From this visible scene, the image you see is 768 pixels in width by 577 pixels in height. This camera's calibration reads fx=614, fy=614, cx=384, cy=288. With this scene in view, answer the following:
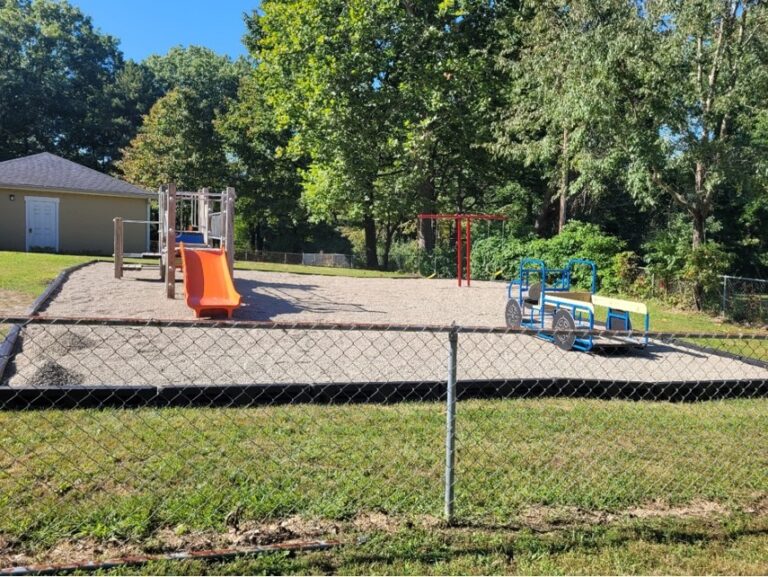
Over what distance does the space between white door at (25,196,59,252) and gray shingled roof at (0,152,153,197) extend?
671 millimetres

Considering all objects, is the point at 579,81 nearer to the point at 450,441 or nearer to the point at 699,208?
the point at 699,208

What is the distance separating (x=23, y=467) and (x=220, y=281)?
7.48 metres

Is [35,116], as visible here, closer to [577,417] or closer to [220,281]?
[220,281]

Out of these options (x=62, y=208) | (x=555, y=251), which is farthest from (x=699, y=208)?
(x=62, y=208)

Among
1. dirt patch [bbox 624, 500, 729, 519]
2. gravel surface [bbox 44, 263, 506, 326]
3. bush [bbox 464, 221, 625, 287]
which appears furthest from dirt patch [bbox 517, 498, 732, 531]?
bush [bbox 464, 221, 625, 287]

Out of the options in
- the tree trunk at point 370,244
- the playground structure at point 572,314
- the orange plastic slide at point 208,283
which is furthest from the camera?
the tree trunk at point 370,244

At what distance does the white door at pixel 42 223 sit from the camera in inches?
917

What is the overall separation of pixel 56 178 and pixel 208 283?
1676 centimetres

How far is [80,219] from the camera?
24.1 m

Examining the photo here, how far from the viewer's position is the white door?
917 inches

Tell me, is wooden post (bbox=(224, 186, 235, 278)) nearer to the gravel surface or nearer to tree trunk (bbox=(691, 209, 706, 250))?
the gravel surface

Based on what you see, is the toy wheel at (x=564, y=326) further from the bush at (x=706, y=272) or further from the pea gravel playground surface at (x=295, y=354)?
the bush at (x=706, y=272)

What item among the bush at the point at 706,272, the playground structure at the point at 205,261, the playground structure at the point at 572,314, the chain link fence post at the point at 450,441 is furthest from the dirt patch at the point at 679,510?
the bush at the point at 706,272

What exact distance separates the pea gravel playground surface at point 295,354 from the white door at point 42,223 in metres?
13.3
